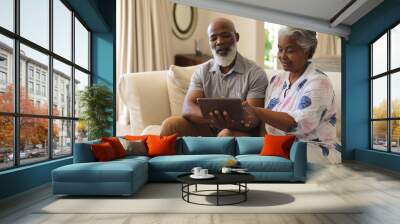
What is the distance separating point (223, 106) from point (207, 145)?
2.35 ft

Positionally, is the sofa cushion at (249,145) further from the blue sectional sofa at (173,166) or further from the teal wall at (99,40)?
the teal wall at (99,40)

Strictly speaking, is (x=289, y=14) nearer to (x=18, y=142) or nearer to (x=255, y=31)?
(x=255, y=31)

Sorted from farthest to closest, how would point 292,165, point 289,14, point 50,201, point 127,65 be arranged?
1. point 127,65
2. point 289,14
3. point 292,165
4. point 50,201

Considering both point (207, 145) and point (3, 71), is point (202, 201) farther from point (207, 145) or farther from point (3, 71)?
point (3, 71)

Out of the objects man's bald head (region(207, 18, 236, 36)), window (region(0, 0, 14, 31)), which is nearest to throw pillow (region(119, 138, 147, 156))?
window (region(0, 0, 14, 31))

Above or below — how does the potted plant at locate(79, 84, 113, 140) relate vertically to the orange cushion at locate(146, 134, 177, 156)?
above

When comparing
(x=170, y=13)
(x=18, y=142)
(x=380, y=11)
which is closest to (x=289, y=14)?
(x=380, y=11)

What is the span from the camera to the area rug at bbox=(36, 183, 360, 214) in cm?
403

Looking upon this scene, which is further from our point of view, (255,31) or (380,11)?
(255,31)

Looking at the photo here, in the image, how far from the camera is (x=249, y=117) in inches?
265

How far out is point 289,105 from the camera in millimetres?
6844

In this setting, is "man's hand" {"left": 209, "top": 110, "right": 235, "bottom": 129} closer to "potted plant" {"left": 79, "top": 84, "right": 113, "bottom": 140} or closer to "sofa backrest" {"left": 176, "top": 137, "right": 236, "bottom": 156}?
"sofa backrest" {"left": 176, "top": 137, "right": 236, "bottom": 156}

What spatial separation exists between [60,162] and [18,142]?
4.28ft

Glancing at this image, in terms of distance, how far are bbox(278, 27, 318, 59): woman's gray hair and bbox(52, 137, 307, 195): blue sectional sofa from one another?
1.89 m
